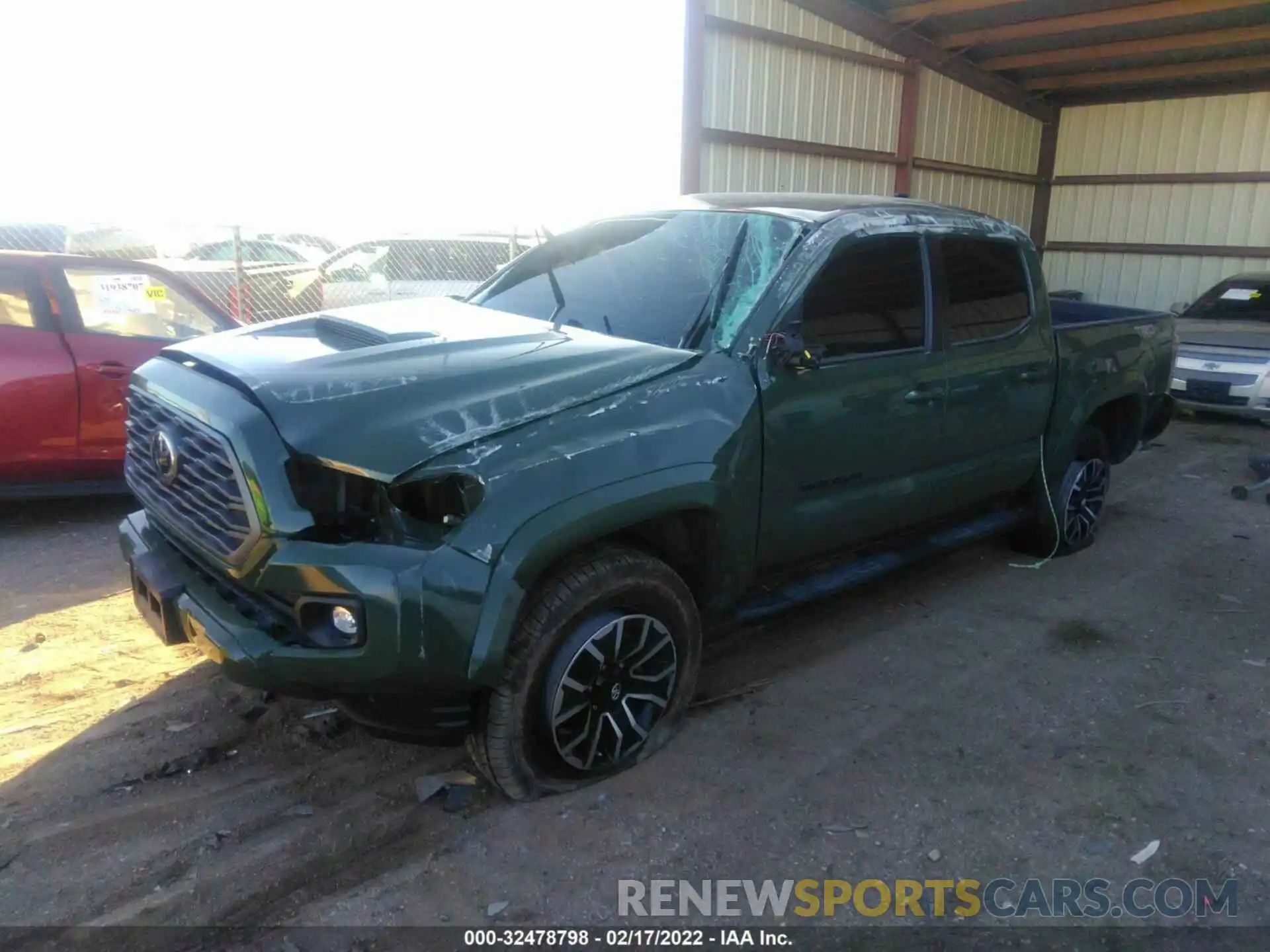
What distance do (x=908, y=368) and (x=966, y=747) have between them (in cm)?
153

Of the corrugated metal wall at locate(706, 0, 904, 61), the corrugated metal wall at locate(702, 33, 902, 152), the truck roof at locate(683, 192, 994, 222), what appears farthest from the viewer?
the corrugated metal wall at locate(702, 33, 902, 152)

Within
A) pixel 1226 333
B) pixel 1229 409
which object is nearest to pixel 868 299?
pixel 1229 409

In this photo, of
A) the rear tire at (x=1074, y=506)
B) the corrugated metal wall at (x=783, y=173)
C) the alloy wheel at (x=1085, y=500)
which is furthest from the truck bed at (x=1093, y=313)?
the corrugated metal wall at (x=783, y=173)

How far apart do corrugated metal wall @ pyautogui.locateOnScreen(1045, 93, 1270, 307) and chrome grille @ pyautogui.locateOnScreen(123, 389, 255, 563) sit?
15202 mm

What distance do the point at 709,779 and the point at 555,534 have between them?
1113 mm

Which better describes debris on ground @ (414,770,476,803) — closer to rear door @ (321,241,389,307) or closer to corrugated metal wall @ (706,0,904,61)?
rear door @ (321,241,389,307)

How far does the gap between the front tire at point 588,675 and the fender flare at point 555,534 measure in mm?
104

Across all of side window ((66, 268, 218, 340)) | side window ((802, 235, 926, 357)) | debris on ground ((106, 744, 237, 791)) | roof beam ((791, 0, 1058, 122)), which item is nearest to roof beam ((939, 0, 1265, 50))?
roof beam ((791, 0, 1058, 122))

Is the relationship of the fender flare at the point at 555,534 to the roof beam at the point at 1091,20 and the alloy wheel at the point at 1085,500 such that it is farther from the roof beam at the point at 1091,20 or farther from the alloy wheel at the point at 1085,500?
the roof beam at the point at 1091,20

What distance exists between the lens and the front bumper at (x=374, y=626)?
2623 mm

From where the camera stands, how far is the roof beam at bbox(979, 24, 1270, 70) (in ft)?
38.2

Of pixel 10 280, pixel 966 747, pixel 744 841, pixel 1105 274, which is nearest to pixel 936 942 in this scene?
pixel 744 841

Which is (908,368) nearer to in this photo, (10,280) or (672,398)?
(672,398)

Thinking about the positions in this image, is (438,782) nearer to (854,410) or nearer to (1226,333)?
(854,410)
